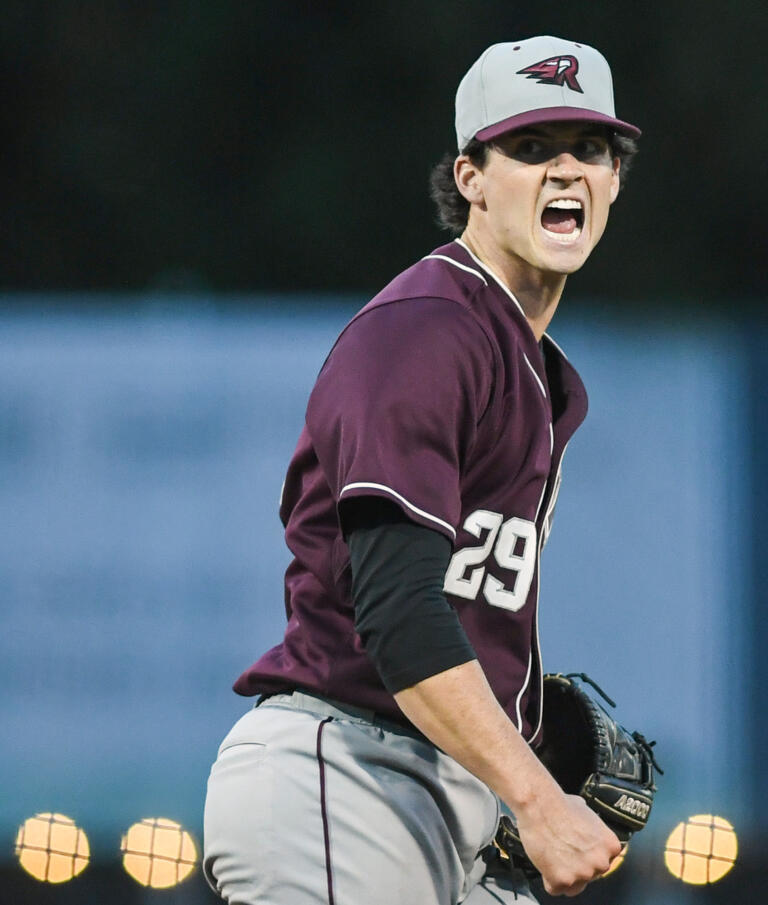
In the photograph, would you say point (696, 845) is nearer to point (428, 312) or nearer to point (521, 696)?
point (521, 696)

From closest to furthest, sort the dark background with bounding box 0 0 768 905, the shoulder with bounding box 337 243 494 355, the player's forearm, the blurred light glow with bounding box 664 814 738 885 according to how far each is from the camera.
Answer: the player's forearm → the shoulder with bounding box 337 243 494 355 → the blurred light glow with bounding box 664 814 738 885 → the dark background with bounding box 0 0 768 905

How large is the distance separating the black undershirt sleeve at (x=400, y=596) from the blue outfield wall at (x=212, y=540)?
93.8 inches

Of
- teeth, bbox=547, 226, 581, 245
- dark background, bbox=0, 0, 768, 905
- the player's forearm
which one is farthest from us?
dark background, bbox=0, 0, 768, 905

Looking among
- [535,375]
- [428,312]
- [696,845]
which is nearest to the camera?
[428,312]

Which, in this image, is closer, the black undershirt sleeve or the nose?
the black undershirt sleeve

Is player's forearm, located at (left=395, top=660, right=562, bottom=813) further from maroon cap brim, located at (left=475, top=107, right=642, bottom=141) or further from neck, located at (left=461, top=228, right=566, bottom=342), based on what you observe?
maroon cap brim, located at (left=475, top=107, right=642, bottom=141)

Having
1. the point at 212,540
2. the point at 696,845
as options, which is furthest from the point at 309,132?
the point at 696,845

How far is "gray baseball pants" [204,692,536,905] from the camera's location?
170 cm

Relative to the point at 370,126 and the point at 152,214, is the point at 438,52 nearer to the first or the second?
the point at 370,126

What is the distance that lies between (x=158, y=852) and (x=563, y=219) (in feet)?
8.13

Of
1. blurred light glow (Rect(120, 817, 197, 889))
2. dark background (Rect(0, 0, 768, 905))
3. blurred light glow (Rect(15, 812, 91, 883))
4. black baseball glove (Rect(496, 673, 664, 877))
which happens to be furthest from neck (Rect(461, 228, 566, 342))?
blurred light glow (Rect(15, 812, 91, 883))

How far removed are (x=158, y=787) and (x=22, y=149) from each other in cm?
193

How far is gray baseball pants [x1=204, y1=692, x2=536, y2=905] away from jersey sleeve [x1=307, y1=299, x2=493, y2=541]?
0.31 metres

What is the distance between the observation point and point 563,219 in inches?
76.1
